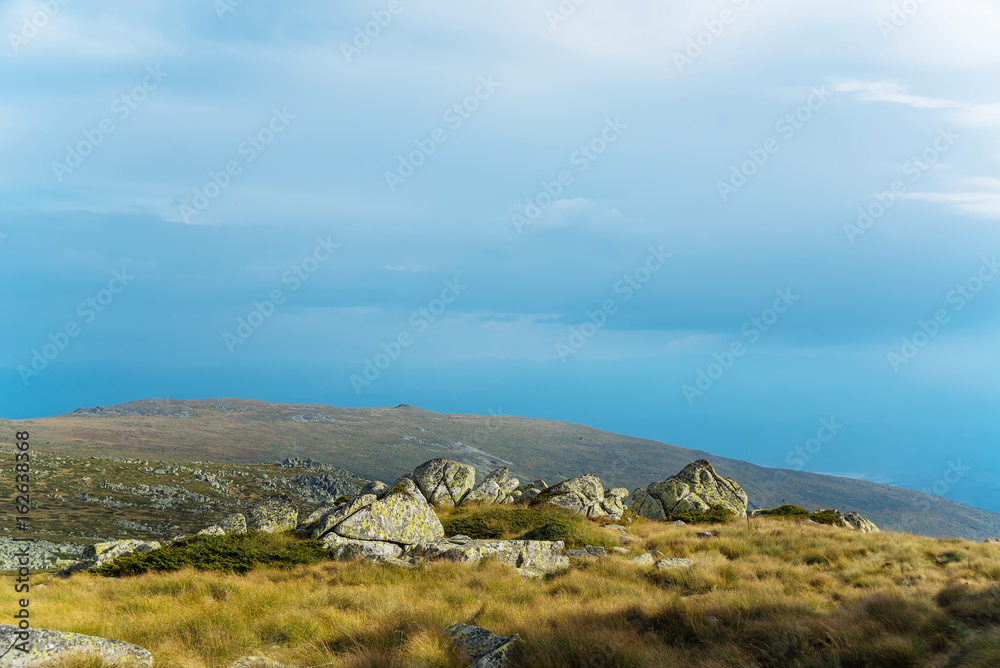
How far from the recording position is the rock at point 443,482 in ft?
106

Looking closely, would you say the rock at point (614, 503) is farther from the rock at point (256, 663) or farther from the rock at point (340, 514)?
the rock at point (256, 663)

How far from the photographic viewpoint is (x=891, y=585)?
46.9 feet

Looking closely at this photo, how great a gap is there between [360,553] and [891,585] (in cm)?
1598

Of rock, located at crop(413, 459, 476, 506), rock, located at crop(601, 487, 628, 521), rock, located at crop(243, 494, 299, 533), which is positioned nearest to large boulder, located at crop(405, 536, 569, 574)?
rock, located at crop(243, 494, 299, 533)

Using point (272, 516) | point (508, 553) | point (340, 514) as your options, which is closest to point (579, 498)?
point (508, 553)

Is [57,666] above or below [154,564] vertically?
above

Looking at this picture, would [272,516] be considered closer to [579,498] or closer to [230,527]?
[230,527]

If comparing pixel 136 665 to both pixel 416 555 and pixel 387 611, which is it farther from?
pixel 416 555

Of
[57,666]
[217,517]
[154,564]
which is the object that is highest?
[57,666]

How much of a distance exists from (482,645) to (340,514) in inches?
609

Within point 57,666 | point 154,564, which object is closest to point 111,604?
point 154,564

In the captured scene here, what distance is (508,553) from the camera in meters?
19.6

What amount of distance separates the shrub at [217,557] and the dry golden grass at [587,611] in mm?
1248

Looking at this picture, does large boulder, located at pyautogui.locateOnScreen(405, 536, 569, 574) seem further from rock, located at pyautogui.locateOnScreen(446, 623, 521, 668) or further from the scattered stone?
rock, located at pyautogui.locateOnScreen(446, 623, 521, 668)
